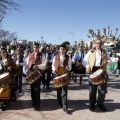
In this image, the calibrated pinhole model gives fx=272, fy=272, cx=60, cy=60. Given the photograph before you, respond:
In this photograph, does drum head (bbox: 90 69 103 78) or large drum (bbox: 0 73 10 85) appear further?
drum head (bbox: 90 69 103 78)

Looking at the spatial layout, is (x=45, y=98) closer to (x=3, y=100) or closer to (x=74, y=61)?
(x=3, y=100)

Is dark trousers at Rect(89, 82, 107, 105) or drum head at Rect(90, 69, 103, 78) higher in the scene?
drum head at Rect(90, 69, 103, 78)

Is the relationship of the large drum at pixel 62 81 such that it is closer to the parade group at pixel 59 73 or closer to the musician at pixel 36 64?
the parade group at pixel 59 73

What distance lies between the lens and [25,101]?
8.23m

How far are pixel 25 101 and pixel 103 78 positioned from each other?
265 cm

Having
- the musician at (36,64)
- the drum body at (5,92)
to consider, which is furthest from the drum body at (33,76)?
the drum body at (5,92)

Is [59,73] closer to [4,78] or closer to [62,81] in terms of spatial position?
[62,81]

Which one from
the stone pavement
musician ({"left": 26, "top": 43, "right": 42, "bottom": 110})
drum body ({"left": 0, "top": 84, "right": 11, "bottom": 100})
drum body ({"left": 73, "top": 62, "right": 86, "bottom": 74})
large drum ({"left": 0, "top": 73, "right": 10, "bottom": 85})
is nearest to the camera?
the stone pavement

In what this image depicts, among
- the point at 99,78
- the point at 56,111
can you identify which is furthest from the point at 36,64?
the point at 99,78

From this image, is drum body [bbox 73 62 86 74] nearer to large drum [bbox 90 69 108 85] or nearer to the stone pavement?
the stone pavement

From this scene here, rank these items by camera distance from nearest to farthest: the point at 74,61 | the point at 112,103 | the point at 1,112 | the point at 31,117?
the point at 31,117
the point at 1,112
the point at 112,103
the point at 74,61

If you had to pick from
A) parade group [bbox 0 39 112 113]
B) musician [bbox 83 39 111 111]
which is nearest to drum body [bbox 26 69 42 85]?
parade group [bbox 0 39 112 113]

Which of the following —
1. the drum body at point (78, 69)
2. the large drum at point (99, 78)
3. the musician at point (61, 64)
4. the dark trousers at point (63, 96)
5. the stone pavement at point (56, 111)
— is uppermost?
the musician at point (61, 64)

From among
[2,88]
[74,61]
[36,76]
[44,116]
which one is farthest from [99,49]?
[74,61]
